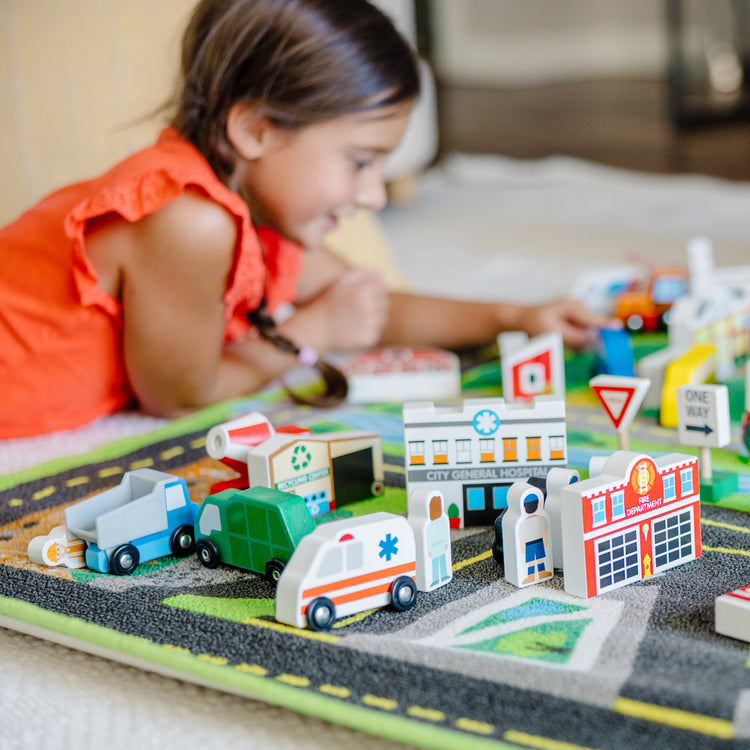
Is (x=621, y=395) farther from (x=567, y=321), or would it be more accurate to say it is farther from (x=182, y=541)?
(x=567, y=321)

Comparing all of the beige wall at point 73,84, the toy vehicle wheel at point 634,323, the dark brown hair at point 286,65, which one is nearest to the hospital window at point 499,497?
the dark brown hair at point 286,65

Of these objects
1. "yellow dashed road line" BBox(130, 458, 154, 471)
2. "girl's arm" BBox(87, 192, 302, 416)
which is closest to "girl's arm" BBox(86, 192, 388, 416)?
"girl's arm" BBox(87, 192, 302, 416)

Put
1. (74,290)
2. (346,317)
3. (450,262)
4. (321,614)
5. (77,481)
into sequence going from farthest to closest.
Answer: (450,262) < (346,317) < (74,290) < (77,481) < (321,614)

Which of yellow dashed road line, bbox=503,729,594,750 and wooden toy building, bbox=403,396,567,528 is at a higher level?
wooden toy building, bbox=403,396,567,528

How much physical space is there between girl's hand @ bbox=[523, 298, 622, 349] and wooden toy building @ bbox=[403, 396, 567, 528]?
0.46 metres

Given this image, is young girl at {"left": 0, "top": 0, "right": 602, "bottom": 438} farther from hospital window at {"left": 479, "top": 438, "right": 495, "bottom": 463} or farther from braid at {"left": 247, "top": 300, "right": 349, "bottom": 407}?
hospital window at {"left": 479, "top": 438, "right": 495, "bottom": 463}

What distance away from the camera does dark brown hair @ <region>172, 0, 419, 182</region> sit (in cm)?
100

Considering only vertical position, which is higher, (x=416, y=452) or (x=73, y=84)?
(x=73, y=84)

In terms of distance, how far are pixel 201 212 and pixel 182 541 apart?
1.22 feet

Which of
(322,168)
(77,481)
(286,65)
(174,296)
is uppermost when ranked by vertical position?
(286,65)

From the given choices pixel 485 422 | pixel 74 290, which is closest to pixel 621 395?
pixel 485 422

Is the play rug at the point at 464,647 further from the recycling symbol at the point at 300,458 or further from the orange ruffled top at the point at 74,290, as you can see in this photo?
the orange ruffled top at the point at 74,290

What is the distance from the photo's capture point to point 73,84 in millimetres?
1656

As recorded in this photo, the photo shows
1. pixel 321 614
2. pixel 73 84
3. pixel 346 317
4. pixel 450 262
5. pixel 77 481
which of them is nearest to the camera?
pixel 321 614
